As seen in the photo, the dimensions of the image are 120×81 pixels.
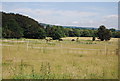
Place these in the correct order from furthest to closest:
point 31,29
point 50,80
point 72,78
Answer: point 31,29
point 72,78
point 50,80

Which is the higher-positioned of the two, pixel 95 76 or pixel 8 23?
pixel 8 23

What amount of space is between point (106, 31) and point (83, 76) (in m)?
54.2

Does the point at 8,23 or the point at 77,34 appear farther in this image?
the point at 77,34

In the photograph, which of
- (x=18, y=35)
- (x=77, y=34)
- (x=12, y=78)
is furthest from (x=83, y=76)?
(x=77, y=34)

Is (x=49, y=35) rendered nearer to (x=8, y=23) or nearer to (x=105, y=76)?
(x=8, y=23)

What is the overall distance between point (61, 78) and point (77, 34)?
2878 inches

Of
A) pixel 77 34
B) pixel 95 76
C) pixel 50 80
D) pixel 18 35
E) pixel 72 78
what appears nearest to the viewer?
pixel 50 80

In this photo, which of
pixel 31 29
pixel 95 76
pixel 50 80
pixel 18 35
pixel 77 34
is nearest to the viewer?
pixel 50 80

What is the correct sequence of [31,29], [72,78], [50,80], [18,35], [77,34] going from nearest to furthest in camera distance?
[50,80]
[72,78]
[18,35]
[31,29]
[77,34]

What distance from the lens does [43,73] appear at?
521 centimetres

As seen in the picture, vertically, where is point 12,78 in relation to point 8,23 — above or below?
below

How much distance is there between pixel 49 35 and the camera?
58469 millimetres

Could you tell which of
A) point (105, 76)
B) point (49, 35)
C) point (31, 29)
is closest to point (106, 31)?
point (49, 35)

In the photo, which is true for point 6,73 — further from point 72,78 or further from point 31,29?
point 31,29
